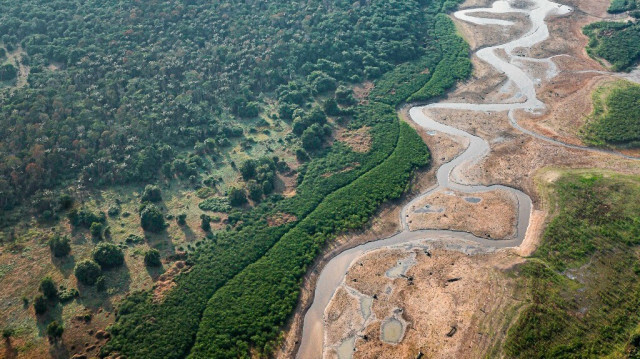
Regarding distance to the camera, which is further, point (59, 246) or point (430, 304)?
point (59, 246)

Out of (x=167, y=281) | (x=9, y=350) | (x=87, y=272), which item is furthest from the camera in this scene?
(x=167, y=281)

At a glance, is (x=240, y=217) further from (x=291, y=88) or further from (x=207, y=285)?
(x=291, y=88)

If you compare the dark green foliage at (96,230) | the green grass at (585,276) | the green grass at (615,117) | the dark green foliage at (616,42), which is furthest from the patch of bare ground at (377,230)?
the dark green foliage at (616,42)

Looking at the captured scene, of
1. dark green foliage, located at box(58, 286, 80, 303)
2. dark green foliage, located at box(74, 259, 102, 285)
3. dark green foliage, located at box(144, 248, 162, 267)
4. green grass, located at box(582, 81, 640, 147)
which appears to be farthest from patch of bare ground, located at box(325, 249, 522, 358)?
green grass, located at box(582, 81, 640, 147)

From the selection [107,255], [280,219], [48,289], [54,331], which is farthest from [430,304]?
[48,289]

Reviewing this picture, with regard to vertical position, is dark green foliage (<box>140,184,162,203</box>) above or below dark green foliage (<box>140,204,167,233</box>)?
above

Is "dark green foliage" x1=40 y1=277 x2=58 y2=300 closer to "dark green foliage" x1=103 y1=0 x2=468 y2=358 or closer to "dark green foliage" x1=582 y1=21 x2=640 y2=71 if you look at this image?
"dark green foliage" x1=103 y1=0 x2=468 y2=358

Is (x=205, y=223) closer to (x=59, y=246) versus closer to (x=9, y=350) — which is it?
(x=59, y=246)
